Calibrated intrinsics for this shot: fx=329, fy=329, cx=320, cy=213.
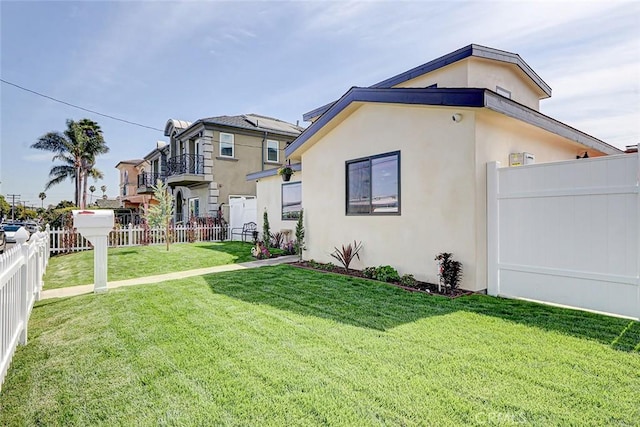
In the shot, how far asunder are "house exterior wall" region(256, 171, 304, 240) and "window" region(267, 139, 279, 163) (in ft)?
22.4

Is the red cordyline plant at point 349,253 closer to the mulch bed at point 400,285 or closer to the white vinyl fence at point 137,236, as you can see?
the mulch bed at point 400,285

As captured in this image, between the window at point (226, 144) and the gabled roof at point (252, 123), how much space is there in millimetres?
679

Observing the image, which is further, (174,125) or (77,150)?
(77,150)

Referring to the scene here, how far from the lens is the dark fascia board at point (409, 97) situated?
5509 mm

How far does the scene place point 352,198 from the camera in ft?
27.3

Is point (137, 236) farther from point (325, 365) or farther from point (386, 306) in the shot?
point (325, 365)

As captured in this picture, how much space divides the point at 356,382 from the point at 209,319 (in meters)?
2.50

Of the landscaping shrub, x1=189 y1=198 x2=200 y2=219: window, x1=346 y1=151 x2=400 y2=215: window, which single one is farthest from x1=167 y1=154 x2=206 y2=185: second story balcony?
the landscaping shrub

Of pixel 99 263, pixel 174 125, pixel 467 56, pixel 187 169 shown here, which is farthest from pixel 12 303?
pixel 174 125

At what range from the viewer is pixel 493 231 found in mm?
5754

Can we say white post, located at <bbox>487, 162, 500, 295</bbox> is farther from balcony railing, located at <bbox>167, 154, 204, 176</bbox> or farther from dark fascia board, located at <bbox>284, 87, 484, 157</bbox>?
balcony railing, located at <bbox>167, 154, 204, 176</bbox>

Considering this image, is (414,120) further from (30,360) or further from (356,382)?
(30,360)

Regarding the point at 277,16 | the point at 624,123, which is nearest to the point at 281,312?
the point at 277,16

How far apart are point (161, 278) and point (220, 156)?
1220 centimetres
